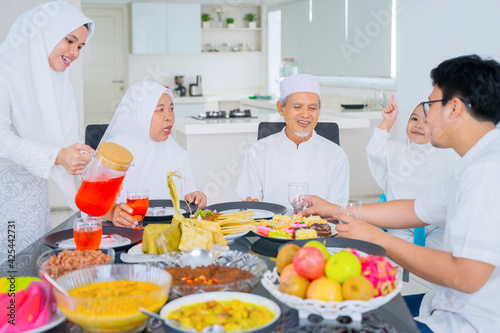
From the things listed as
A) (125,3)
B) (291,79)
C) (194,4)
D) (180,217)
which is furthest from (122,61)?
(180,217)

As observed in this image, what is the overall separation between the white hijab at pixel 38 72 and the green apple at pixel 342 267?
1.41 meters

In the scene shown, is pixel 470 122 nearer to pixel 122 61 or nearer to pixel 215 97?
pixel 215 97

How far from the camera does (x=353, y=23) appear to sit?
245 inches

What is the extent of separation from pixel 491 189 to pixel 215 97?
293 inches

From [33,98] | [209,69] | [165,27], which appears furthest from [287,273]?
[209,69]

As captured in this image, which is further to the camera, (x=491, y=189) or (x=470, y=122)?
(x=470, y=122)

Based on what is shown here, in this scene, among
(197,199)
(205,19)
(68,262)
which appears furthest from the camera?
(205,19)

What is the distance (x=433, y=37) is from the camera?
5066 millimetres

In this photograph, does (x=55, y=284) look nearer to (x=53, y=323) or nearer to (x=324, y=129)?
(x=53, y=323)

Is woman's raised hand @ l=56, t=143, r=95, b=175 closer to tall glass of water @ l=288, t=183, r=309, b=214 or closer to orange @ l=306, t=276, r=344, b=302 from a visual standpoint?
tall glass of water @ l=288, t=183, r=309, b=214

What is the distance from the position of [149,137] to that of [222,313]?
A: 1687 millimetres

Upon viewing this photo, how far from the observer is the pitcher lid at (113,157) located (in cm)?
153

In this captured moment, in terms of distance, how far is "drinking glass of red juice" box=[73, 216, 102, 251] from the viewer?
1428 millimetres

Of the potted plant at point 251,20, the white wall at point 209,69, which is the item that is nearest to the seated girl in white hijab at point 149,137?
the white wall at point 209,69
